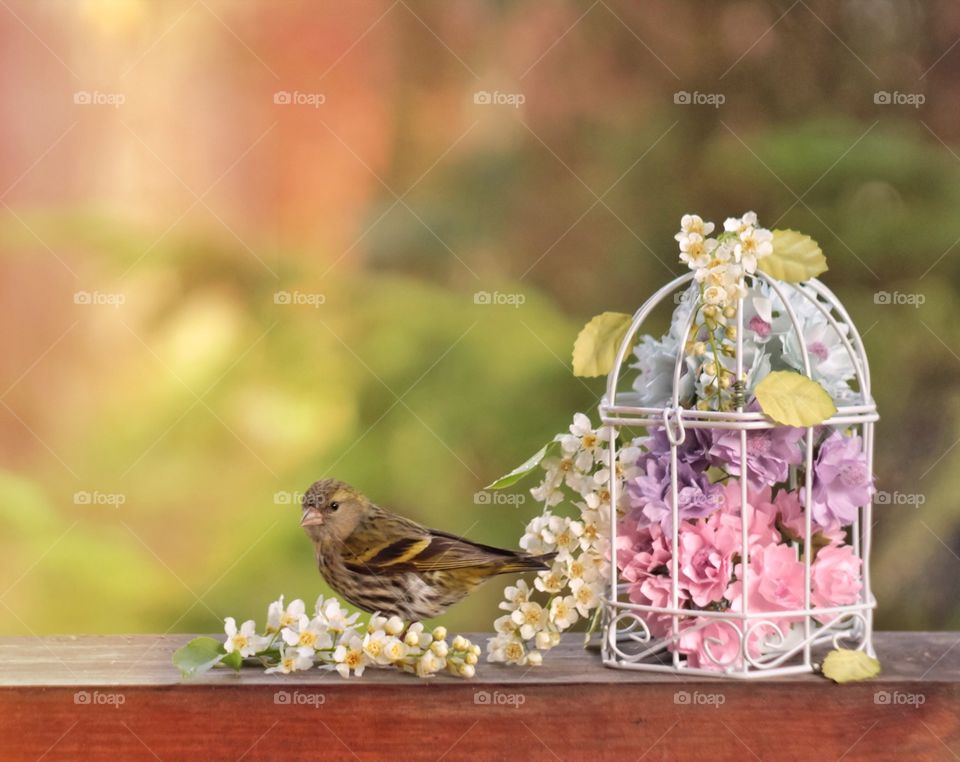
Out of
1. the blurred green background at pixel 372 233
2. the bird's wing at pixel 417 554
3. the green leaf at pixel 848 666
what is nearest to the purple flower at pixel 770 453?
→ the green leaf at pixel 848 666

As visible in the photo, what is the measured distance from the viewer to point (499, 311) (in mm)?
2979

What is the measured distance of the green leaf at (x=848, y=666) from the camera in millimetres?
1678

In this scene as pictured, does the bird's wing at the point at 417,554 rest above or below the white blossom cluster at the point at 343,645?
above

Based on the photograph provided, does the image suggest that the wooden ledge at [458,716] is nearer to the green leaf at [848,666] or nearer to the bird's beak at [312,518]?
the green leaf at [848,666]

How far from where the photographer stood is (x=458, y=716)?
169 centimetres

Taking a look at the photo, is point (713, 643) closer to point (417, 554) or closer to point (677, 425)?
point (677, 425)

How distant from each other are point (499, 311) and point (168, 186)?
832 millimetres

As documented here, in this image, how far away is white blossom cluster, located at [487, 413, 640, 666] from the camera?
1.77m

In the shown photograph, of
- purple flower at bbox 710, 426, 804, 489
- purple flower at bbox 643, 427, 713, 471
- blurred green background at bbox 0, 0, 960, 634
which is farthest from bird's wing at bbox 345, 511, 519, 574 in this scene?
blurred green background at bbox 0, 0, 960, 634

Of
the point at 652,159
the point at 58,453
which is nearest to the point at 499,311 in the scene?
the point at 652,159

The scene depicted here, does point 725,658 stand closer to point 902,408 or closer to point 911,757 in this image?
point 911,757

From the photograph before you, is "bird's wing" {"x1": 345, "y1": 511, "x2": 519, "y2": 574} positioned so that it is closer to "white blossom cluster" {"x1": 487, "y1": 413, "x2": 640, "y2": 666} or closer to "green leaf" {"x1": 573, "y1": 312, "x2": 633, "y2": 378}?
"white blossom cluster" {"x1": 487, "y1": 413, "x2": 640, "y2": 666}

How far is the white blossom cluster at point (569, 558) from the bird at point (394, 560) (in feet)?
0.11

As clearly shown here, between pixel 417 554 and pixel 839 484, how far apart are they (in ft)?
1.98
